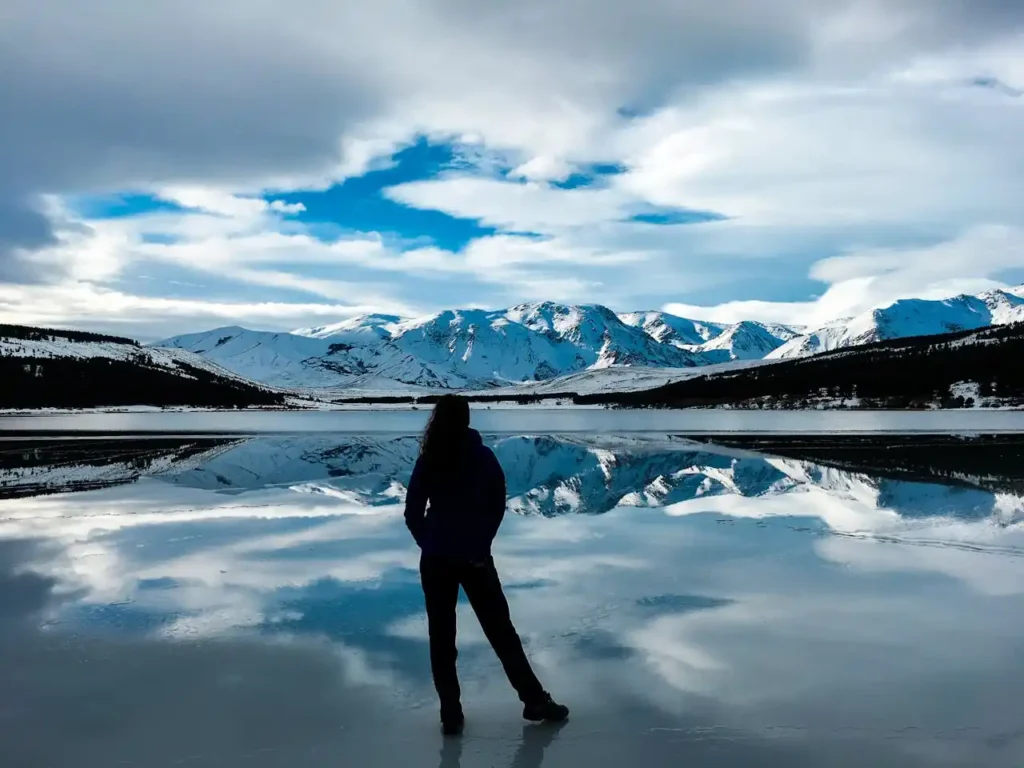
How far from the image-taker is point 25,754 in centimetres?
568

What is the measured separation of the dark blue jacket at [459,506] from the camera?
6203 mm

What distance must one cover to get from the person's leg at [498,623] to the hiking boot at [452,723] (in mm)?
487

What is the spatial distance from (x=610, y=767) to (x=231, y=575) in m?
7.76

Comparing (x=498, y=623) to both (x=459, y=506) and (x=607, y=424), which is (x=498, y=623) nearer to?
(x=459, y=506)

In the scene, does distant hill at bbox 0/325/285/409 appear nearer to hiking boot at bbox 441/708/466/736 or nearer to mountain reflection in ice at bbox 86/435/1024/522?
mountain reflection in ice at bbox 86/435/1024/522

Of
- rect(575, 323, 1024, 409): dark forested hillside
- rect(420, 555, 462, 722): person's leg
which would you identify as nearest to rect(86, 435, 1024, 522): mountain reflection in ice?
rect(420, 555, 462, 722): person's leg

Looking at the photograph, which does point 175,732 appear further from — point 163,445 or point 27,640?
point 163,445

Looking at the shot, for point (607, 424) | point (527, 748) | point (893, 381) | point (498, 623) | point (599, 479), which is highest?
point (893, 381)

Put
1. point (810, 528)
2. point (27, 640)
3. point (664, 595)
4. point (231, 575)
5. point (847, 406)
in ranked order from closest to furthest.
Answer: point (27, 640)
point (664, 595)
point (231, 575)
point (810, 528)
point (847, 406)

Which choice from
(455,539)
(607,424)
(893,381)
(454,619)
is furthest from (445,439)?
(893,381)

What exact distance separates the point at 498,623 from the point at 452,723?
31.5 inches

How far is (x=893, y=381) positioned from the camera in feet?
488

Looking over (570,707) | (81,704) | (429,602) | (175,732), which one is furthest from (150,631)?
(570,707)

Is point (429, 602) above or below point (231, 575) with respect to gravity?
above
